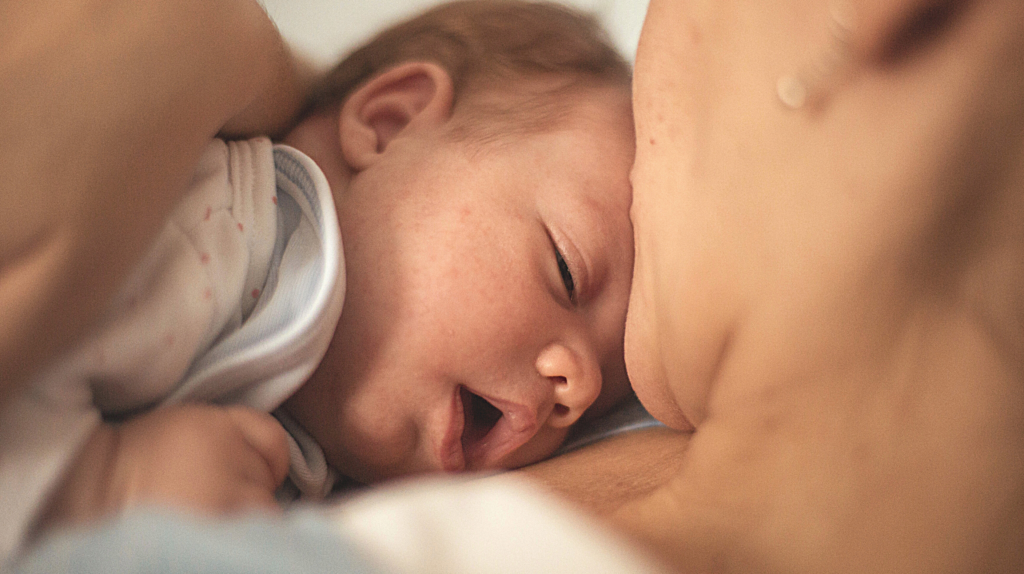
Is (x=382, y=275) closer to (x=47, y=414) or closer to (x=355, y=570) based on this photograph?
(x=47, y=414)

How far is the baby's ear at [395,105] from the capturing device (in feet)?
3.04

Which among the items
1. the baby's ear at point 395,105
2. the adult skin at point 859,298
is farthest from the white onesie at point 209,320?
the adult skin at point 859,298

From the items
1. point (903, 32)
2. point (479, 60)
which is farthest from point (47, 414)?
point (479, 60)

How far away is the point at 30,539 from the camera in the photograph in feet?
1.41

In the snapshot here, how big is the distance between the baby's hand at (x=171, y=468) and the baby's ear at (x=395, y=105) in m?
0.48

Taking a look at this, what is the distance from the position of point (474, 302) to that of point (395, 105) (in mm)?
382

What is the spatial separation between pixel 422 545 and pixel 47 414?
37cm

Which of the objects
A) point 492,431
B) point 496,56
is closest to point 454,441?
point 492,431

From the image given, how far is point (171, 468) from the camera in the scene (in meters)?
0.48

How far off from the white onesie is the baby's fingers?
8cm

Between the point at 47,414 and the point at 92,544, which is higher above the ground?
the point at 92,544

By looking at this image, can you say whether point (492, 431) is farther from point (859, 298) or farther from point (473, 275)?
point (859, 298)

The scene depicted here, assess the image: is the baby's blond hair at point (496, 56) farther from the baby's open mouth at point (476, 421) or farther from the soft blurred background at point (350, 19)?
the baby's open mouth at point (476, 421)

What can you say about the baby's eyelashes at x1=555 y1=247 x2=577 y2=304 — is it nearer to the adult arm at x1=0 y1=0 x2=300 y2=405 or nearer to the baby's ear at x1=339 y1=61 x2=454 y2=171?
the baby's ear at x1=339 y1=61 x2=454 y2=171
